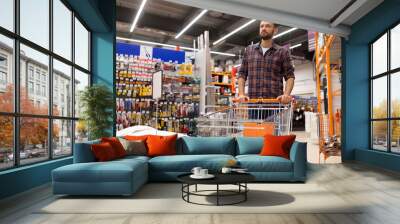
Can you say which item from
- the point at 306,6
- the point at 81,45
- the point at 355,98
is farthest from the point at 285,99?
the point at 81,45

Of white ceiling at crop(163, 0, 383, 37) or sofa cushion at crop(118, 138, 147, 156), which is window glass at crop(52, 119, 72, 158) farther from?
white ceiling at crop(163, 0, 383, 37)

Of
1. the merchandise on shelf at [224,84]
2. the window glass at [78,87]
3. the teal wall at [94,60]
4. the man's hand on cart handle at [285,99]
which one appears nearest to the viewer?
the teal wall at [94,60]

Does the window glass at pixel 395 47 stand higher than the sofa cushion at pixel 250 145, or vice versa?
the window glass at pixel 395 47

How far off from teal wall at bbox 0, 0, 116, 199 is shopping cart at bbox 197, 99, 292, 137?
2648mm

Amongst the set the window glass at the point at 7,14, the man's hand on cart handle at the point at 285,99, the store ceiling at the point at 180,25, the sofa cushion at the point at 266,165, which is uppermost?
the store ceiling at the point at 180,25

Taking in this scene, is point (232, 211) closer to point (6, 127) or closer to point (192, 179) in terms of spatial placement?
point (192, 179)

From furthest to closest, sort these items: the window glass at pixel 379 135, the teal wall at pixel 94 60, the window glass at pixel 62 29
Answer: the window glass at pixel 379 135
the window glass at pixel 62 29
the teal wall at pixel 94 60

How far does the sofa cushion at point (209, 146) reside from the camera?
5434 millimetres

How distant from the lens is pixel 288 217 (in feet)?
9.98

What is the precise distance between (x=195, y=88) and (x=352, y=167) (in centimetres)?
440

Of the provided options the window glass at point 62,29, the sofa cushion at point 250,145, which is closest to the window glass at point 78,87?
the window glass at point 62,29

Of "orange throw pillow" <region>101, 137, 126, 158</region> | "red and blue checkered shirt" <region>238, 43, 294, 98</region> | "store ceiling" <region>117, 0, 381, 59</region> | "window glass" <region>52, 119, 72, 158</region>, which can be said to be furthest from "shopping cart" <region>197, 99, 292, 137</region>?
"store ceiling" <region>117, 0, 381, 59</region>

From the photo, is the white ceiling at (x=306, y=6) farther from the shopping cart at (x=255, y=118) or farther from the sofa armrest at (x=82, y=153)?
the sofa armrest at (x=82, y=153)

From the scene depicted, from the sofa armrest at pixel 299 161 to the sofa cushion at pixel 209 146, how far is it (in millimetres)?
1021
